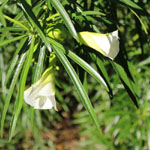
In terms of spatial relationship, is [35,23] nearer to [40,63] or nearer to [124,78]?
[40,63]

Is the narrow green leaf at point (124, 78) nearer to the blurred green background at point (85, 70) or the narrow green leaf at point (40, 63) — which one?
the blurred green background at point (85, 70)

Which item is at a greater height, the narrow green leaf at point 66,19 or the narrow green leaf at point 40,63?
the narrow green leaf at point 66,19

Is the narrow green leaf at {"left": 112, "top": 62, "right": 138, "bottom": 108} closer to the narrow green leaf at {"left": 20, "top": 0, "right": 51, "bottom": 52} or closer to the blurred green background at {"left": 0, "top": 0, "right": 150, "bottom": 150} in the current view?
the blurred green background at {"left": 0, "top": 0, "right": 150, "bottom": 150}

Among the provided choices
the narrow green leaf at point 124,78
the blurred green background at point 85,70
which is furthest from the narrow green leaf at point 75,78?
the narrow green leaf at point 124,78

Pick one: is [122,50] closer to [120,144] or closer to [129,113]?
[129,113]

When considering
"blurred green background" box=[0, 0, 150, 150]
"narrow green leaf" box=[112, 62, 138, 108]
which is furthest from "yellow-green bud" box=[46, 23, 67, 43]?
"narrow green leaf" box=[112, 62, 138, 108]

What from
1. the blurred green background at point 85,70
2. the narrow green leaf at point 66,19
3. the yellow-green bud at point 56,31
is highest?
the narrow green leaf at point 66,19
